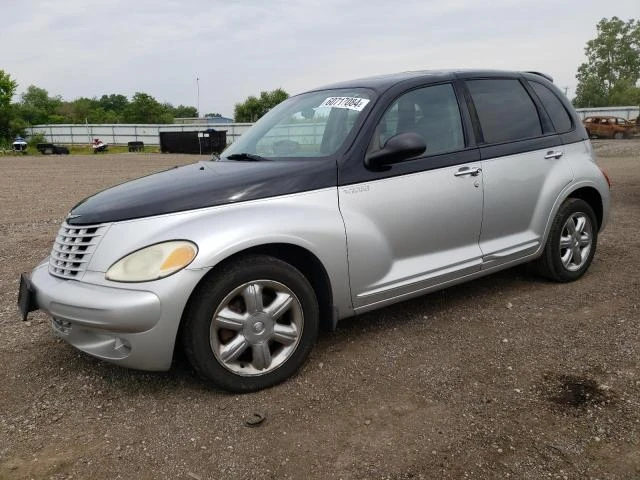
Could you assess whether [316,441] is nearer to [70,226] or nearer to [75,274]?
[75,274]

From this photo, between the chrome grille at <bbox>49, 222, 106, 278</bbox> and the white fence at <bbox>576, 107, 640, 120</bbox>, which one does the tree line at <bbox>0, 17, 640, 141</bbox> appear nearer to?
the white fence at <bbox>576, 107, 640, 120</bbox>

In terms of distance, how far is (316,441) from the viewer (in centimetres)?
252

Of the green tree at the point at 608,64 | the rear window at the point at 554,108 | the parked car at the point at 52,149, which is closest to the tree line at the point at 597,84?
the green tree at the point at 608,64

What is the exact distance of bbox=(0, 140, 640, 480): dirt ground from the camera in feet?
7.73

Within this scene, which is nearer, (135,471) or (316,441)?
(135,471)

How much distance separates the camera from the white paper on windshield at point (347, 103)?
11.6 ft

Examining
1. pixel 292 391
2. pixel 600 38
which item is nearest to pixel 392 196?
pixel 292 391

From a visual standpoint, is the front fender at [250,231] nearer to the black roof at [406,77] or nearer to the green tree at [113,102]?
the black roof at [406,77]

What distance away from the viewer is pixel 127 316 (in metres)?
2.62

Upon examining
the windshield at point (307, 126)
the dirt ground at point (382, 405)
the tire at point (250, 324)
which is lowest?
the dirt ground at point (382, 405)

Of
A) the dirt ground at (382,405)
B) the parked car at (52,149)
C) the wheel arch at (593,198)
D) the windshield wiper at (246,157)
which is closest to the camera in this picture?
the dirt ground at (382,405)

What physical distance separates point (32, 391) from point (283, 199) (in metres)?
1.78

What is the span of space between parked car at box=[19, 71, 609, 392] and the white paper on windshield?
0.01 meters

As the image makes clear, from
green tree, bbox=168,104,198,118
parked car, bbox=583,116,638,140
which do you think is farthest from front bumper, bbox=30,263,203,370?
green tree, bbox=168,104,198,118
